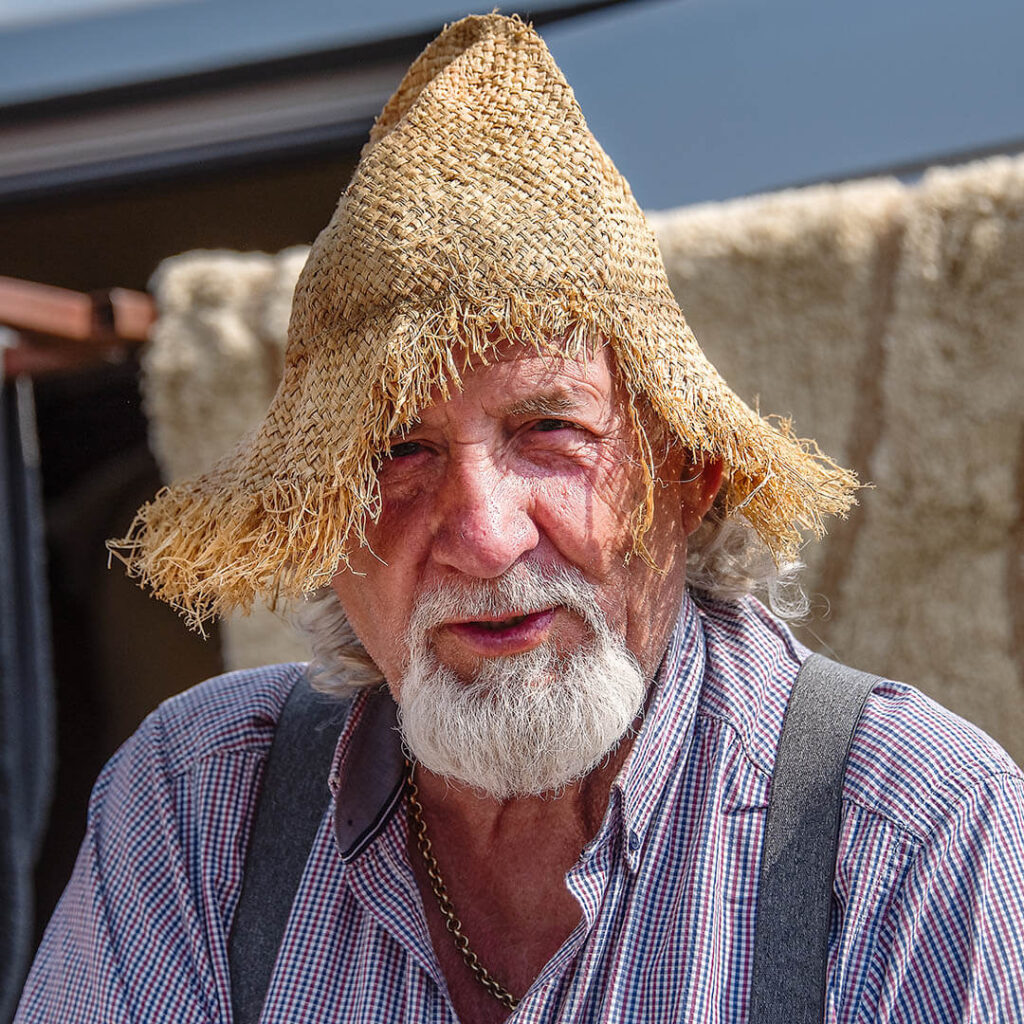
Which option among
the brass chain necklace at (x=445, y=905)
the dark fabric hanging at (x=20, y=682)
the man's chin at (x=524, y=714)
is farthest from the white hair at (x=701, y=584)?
the dark fabric hanging at (x=20, y=682)

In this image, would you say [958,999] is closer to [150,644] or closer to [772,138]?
[772,138]

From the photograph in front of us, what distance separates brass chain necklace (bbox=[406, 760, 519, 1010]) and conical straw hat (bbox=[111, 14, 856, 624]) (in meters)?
0.36

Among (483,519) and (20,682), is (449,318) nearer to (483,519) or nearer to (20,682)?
(483,519)

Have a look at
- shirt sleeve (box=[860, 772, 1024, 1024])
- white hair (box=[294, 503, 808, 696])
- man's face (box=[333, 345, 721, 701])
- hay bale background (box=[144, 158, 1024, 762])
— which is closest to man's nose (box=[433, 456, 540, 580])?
man's face (box=[333, 345, 721, 701])

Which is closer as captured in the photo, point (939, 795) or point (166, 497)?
point (939, 795)

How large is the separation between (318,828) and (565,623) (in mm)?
474

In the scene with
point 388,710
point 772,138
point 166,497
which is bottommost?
point 388,710

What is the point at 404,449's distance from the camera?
136cm

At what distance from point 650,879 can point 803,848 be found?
187 mm

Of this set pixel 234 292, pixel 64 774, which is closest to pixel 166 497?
pixel 234 292

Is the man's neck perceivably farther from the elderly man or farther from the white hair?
the white hair

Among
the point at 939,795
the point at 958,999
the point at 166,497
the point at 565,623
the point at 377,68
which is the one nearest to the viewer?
the point at 958,999

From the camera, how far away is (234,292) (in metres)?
2.33

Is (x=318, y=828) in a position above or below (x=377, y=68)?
below
